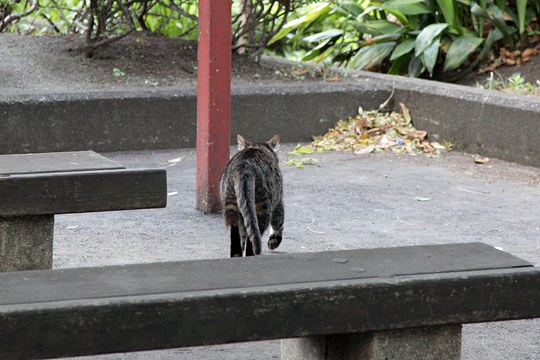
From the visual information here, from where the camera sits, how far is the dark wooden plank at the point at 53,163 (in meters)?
5.17

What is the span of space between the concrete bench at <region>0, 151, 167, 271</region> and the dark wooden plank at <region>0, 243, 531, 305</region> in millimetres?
1455

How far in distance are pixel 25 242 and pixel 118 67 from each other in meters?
5.23

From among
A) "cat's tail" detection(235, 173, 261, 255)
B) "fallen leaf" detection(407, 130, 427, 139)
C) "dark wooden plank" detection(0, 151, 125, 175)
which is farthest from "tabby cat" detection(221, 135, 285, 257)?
"fallen leaf" detection(407, 130, 427, 139)

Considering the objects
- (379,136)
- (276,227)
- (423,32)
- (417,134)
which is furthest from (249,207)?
(423,32)

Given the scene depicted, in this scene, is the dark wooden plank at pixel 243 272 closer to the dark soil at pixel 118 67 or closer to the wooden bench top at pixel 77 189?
the wooden bench top at pixel 77 189

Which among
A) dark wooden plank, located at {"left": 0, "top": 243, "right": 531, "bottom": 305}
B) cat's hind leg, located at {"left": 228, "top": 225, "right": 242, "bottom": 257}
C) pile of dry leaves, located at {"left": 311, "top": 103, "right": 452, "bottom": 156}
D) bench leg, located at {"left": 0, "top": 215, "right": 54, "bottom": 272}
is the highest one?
dark wooden plank, located at {"left": 0, "top": 243, "right": 531, "bottom": 305}

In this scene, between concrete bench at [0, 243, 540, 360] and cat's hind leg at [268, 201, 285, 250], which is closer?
concrete bench at [0, 243, 540, 360]

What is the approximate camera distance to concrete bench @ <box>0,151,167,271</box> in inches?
195

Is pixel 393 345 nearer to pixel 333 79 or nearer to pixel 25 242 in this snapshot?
pixel 25 242

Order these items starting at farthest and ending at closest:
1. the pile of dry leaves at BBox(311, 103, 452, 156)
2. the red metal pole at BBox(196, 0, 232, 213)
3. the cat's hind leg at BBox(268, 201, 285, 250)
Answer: the pile of dry leaves at BBox(311, 103, 452, 156) → the red metal pole at BBox(196, 0, 232, 213) → the cat's hind leg at BBox(268, 201, 285, 250)

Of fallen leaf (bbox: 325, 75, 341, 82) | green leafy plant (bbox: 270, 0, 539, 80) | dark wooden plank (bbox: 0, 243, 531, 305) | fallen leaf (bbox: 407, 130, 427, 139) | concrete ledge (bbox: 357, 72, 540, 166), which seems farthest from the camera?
green leafy plant (bbox: 270, 0, 539, 80)

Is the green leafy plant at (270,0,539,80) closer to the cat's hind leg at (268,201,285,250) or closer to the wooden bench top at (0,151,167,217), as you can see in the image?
the cat's hind leg at (268,201,285,250)

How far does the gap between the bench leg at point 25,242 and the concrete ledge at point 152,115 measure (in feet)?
12.7

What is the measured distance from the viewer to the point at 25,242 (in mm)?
5211
